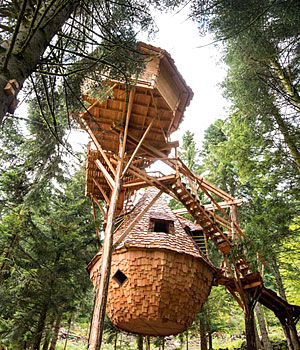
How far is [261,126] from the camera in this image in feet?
30.3

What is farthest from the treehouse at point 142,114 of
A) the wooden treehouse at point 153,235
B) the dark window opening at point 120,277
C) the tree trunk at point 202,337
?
the tree trunk at point 202,337

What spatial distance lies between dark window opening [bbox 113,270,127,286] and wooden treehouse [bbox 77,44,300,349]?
0.03 m

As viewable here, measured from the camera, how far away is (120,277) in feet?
26.4

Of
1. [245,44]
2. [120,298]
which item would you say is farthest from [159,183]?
[245,44]

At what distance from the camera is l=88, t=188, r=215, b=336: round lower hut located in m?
7.31

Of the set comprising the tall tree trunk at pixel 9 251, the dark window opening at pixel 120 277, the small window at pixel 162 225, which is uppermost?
the small window at pixel 162 225

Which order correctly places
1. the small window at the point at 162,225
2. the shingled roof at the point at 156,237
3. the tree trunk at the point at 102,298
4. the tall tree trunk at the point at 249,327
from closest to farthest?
the tree trunk at the point at 102,298, the shingled roof at the point at 156,237, the tall tree trunk at the point at 249,327, the small window at the point at 162,225

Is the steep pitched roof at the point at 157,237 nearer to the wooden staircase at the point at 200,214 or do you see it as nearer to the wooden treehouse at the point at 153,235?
the wooden treehouse at the point at 153,235

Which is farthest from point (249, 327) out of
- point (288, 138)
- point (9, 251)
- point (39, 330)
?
point (9, 251)

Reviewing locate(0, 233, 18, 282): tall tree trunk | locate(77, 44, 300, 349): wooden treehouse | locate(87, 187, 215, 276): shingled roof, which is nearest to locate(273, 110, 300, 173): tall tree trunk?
locate(77, 44, 300, 349): wooden treehouse

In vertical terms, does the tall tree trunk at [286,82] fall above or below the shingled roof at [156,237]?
above

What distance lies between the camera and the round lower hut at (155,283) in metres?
7.31

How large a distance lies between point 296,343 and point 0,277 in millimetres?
10764

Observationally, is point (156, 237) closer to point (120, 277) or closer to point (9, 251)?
point (120, 277)
